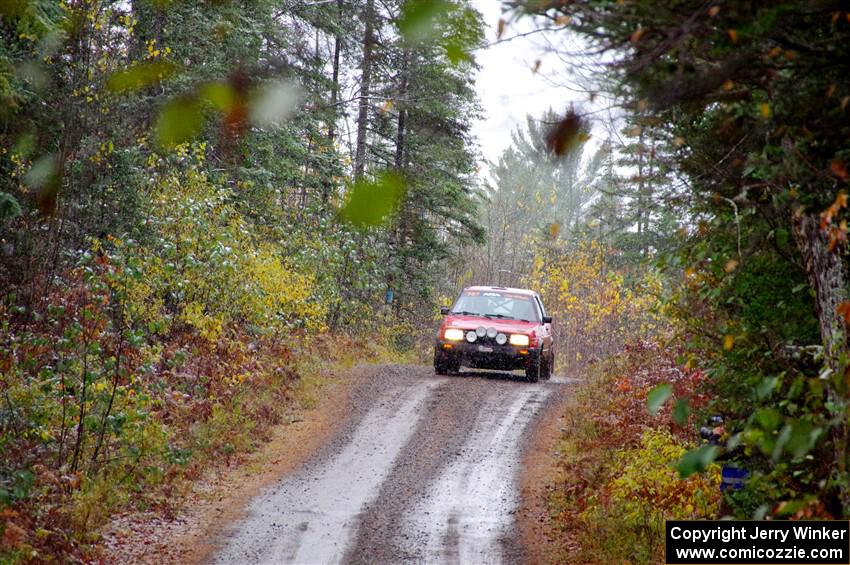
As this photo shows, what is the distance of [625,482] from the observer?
28.6 feet

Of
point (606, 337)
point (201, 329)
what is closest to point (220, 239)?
point (201, 329)

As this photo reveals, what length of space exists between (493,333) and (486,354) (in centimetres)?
45

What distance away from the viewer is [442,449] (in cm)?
1236

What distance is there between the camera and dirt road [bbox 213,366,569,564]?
821 cm

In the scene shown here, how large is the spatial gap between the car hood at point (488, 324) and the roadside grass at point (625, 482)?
334 centimetres

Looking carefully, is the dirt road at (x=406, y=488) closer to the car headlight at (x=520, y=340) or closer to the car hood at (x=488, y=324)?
the car headlight at (x=520, y=340)

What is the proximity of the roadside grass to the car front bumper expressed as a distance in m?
3.23

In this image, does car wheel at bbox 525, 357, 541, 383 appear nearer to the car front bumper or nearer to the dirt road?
the car front bumper

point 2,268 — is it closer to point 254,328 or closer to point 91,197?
point 91,197

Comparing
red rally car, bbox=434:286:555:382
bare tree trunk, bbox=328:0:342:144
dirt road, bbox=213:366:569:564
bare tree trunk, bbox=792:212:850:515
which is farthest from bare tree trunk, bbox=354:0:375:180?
bare tree trunk, bbox=792:212:850:515

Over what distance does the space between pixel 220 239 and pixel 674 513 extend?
28.5 ft

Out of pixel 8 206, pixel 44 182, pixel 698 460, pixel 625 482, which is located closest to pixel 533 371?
pixel 625 482

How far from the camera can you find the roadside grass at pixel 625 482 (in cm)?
823

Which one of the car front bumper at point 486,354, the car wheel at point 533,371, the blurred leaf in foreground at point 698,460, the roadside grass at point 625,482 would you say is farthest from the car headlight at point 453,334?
the blurred leaf in foreground at point 698,460
